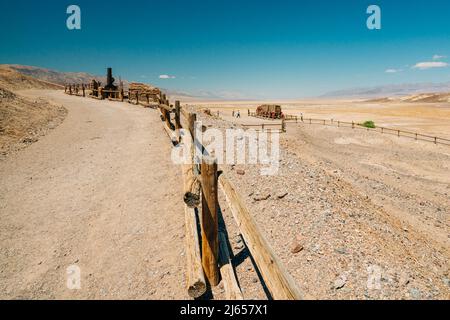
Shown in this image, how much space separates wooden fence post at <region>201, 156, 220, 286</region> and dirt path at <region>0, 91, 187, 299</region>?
645mm

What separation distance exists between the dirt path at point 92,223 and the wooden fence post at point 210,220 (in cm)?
65

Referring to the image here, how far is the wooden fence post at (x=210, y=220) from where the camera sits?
4199 mm

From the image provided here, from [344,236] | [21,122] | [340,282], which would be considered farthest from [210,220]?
[21,122]

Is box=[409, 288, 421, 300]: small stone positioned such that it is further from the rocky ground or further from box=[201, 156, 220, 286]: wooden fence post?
box=[201, 156, 220, 286]: wooden fence post

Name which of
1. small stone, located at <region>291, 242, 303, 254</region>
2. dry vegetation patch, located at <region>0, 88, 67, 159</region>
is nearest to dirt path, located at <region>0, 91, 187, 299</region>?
dry vegetation patch, located at <region>0, 88, 67, 159</region>

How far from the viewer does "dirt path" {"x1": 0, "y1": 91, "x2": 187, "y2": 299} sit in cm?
503

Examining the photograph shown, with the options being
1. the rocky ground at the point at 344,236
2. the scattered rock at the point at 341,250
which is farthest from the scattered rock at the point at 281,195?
the scattered rock at the point at 341,250

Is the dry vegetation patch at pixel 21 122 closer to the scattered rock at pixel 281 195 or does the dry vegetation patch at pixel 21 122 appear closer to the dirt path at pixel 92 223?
the dirt path at pixel 92 223

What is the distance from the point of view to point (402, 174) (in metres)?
20.5

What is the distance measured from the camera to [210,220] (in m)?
4.56

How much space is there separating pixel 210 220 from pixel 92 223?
3797mm
